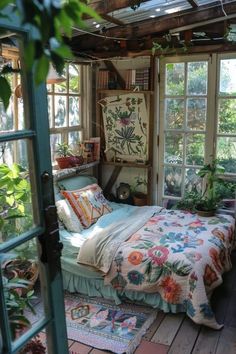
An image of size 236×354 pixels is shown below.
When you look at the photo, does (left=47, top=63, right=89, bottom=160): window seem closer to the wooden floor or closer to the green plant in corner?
the green plant in corner

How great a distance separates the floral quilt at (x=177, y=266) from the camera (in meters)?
2.77

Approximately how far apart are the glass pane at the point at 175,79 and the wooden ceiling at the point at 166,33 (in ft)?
0.65

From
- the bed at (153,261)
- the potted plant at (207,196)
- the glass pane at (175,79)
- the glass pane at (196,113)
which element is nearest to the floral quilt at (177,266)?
→ the bed at (153,261)

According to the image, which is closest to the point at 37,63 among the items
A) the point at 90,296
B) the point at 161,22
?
the point at 90,296

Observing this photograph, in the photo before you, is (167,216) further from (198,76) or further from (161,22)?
(161,22)

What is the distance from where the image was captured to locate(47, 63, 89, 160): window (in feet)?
13.3

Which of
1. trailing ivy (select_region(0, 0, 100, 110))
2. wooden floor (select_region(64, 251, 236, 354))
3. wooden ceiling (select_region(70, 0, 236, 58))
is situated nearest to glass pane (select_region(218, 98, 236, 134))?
wooden ceiling (select_region(70, 0, 236, 58))

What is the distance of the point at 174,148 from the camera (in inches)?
173

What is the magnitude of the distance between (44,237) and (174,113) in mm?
3246

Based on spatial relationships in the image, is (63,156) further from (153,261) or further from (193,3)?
(193,3)

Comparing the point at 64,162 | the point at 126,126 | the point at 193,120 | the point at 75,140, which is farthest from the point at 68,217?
the point at 193,120

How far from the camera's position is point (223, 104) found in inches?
160

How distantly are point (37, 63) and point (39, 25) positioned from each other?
0.21ft

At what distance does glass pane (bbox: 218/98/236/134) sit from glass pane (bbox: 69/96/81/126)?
5.48 feet
